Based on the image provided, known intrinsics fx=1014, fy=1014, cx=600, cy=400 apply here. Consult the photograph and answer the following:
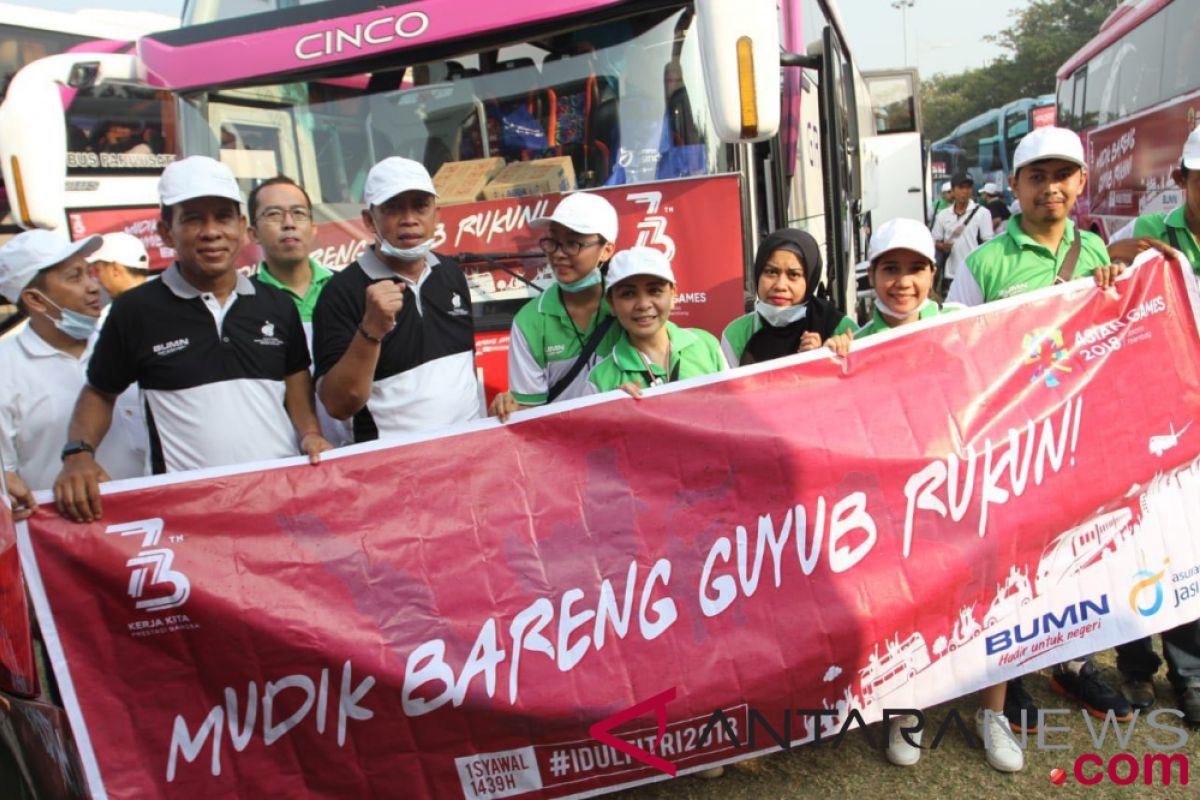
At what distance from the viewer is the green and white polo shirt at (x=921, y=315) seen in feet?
11.7

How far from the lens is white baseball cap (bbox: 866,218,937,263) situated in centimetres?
338

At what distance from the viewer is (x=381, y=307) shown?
2852 mm

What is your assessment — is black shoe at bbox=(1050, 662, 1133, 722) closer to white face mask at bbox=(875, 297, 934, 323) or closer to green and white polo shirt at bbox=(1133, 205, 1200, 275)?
white face mask at bbox=(875, 297, 934, 323)

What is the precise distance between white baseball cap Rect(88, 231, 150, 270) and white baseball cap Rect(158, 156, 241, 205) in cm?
220

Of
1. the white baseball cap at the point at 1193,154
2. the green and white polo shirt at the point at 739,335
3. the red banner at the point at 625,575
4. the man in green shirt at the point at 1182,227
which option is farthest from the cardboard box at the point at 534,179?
the white baseball cap at the point at 1193,154

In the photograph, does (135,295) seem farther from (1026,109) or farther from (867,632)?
(1026,109)

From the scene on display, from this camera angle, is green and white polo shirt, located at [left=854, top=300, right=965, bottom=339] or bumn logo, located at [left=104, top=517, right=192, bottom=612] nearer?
bumn logo, located at [left=104, top=517, right=192, bottom=612]

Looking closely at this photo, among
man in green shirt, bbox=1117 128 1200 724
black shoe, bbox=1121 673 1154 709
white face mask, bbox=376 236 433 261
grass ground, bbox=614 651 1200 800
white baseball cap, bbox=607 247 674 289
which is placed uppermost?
white face mask, bbox=376 236 433 261

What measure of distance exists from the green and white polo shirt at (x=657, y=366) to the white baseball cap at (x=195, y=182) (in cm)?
129

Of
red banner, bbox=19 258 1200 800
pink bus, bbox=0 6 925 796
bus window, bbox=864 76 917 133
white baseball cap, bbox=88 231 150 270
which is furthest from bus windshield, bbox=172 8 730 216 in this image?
bus window, bbox=864 76 917 133

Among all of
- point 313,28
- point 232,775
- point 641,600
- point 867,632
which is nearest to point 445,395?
point 641,600

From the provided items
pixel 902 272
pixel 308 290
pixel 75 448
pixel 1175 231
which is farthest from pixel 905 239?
pixel 75 448

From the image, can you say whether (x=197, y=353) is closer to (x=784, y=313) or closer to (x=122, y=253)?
(x=784, y=313)

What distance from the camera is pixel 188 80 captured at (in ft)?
15.9
